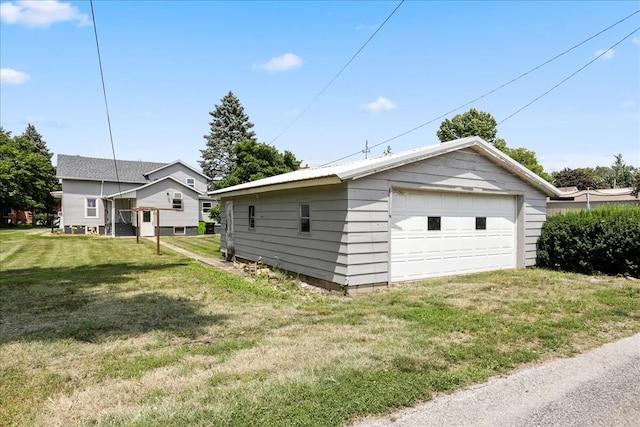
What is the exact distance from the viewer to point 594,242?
32.6 feet

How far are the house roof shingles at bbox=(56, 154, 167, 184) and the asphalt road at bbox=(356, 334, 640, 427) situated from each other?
28.1m

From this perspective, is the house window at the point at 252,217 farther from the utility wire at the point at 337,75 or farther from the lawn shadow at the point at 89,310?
the utility wire at the point at 337,75

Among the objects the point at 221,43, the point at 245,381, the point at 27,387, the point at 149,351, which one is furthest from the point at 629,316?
the point at 221,43

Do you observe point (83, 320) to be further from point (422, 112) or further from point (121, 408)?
point (422, 112)

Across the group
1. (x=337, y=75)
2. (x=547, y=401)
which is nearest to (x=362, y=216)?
(x=547, y=401)

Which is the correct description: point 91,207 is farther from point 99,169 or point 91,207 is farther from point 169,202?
point 169,202

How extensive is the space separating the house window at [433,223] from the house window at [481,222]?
4.76ft

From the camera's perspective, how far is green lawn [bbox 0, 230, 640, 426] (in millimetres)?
3094

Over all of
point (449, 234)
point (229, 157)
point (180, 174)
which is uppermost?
point (229, 157)

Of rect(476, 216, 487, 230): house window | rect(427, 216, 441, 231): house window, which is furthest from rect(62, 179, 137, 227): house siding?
rect(476, 216, 487, 230): house window

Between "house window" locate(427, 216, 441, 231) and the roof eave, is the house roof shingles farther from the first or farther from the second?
"house window" locate(427, 216, 441, 231)

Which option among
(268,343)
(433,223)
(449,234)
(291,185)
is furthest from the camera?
(449,234)

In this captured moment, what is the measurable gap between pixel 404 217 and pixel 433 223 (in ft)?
3.36

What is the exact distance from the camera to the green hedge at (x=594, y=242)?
9336mm
